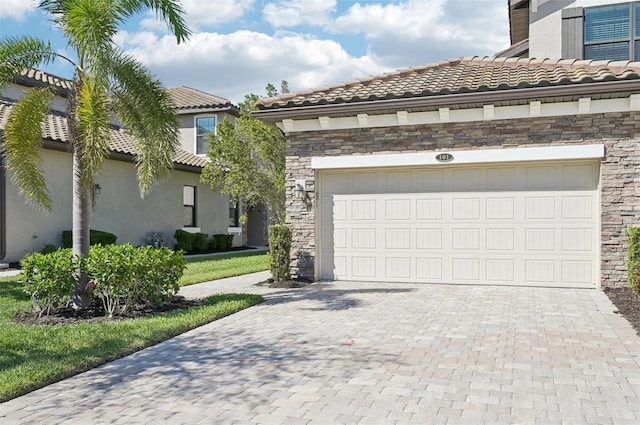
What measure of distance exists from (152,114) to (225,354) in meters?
4.33

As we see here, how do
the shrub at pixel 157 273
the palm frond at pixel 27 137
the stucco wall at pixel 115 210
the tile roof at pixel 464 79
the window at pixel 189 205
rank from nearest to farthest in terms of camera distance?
the shrub at pixel 157 273
the palm frond at pixel 27 137
the tile roof at pixel 464 79
the stucco wall at pixel 115 210
the window at pixel 189 205

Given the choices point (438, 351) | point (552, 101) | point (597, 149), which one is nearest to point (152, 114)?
point (438, 351)

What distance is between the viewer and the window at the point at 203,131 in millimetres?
23578

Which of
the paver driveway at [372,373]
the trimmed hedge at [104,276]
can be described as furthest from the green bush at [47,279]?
the paver driveway at [372,373]

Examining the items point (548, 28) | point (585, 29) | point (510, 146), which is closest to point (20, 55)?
point (510, 146)

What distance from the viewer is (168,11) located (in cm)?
862

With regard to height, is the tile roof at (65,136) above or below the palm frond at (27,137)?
above

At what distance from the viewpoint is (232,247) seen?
2391 cm

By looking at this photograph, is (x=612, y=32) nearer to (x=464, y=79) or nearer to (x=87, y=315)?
(x=464, y=79)

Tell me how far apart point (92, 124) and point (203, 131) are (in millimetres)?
16603

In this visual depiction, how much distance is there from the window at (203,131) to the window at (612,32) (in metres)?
15.4

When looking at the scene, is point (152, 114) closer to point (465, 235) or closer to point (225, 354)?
point (225, 354)

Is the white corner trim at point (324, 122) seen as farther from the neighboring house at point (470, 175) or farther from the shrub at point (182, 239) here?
the shrub at point (182, 239)

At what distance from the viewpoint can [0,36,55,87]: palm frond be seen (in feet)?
26.1
